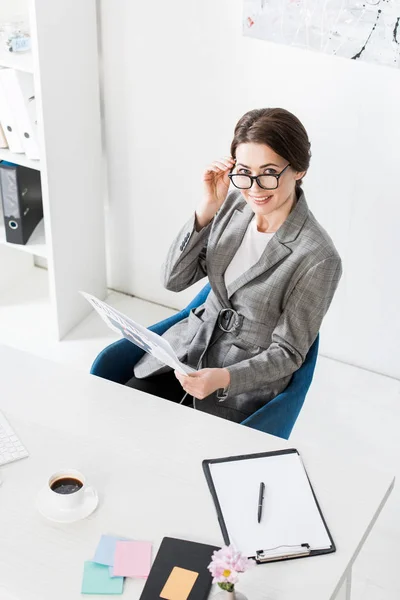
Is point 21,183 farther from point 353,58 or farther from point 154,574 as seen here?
point 154,574

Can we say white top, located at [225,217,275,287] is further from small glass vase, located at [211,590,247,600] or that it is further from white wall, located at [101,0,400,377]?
small glass vase, located at [211,590,247,600]

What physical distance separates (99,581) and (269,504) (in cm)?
40

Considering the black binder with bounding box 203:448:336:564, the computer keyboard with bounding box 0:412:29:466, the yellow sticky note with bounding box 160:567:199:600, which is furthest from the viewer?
the computer keyboard with bounding box 0:412:29:466

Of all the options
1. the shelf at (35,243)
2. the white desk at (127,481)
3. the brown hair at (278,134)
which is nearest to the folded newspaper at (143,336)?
the white desk at (127,481)

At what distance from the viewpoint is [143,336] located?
2047 millimetres

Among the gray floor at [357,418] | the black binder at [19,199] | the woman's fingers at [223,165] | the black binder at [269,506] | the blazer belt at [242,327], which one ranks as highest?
the woman's fingers at [223,165]

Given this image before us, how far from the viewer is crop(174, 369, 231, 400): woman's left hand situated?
2.17 m

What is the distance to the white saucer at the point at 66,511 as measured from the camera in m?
1.82

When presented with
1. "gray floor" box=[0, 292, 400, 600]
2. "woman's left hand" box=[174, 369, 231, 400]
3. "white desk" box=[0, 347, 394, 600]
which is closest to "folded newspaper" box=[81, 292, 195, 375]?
"woman's left hand" box=[174, 369, 231, 400]

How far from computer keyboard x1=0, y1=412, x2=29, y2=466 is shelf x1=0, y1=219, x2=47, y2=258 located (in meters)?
1.52

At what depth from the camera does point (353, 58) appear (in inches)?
113

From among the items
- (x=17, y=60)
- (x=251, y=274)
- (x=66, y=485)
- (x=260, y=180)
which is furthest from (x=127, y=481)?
(x=17, y=60)

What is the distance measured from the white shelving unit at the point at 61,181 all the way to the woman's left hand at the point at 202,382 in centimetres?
134

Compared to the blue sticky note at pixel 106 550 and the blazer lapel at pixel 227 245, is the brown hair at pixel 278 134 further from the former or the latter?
the blue sticky note at pixel 106 550
